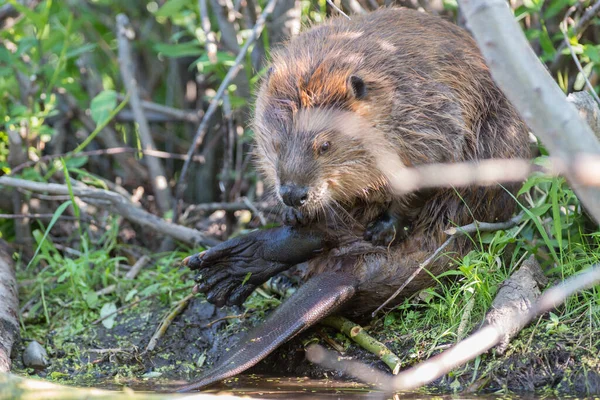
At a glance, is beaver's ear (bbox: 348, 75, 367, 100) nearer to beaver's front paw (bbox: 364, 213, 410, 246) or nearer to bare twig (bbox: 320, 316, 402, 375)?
beaver's front paw (bbox: 364, 213, 410, 246)

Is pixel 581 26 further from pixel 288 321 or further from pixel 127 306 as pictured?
pixel 127 306

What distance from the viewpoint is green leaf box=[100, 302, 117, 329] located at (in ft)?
10.2

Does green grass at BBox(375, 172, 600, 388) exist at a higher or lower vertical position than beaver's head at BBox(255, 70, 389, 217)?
lower

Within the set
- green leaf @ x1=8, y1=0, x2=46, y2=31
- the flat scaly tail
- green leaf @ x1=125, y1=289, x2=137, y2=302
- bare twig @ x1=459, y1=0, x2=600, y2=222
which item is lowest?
green leaf @ x1=125, y1=289, x2=137, y2=302

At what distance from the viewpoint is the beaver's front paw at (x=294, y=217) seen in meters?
Result: 2.81

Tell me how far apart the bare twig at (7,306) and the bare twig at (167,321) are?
47 centimetres

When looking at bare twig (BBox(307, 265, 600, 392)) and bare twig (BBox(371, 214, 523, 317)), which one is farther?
bare twig (BBox(371, 214, 523, 317))

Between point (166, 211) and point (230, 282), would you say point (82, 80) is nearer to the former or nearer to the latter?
point (166, 211)

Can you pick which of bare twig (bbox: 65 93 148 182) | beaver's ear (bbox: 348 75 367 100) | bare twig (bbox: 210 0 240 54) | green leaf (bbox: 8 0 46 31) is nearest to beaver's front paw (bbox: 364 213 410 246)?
beaver's ear (bbox: 348 75 367 100)

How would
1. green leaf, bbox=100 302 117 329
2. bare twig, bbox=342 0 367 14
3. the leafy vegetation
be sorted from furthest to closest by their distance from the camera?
bare twig, bbox=342 0 367 14 < green leaf, bbox=100 302 117 329 < the leafy vegetation

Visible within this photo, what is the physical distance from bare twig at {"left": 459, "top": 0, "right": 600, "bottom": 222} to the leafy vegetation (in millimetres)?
1004

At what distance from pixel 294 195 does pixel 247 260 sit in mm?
371

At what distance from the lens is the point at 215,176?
16.0 ft

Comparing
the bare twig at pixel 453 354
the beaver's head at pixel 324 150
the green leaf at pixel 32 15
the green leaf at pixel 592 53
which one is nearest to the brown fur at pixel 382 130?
the beaver's head at pixel 324 150
